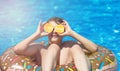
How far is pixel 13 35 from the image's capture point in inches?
304

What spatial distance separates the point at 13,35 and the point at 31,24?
0.58 meters

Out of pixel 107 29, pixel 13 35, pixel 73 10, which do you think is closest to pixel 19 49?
pixel 13 35

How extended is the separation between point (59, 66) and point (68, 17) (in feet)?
12.3

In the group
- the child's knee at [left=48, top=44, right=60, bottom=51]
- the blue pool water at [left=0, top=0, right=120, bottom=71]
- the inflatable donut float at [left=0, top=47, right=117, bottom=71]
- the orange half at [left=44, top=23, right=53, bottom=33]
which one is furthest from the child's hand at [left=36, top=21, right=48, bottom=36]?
the blue pool water at [left=0, top=0, right=120, bottom=71]

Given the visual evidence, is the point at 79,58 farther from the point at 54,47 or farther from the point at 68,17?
the point at 68,17

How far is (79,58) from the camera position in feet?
15.6

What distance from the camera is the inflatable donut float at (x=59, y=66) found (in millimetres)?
4790

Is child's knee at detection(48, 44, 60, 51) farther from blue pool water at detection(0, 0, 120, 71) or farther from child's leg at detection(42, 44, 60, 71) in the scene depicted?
blue pool water at detection(0, 0, 120, 71)

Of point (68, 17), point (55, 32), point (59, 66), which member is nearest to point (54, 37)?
point (55, 32)

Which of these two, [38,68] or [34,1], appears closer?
[38,68]

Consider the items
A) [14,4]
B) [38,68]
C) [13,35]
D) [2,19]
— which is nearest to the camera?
[38,68]

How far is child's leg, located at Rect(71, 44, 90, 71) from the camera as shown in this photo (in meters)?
4.68

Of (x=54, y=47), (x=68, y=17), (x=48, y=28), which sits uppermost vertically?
(x=48, y=28)

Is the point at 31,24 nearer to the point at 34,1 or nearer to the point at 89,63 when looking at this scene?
the point at 34,1
